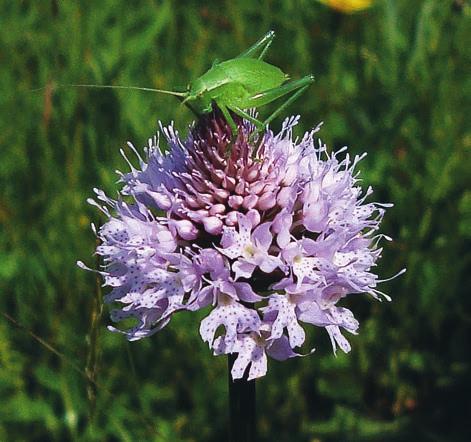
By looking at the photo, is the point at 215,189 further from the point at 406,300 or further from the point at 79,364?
the point at 406,300

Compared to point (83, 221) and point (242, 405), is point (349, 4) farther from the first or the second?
point (242, 405)

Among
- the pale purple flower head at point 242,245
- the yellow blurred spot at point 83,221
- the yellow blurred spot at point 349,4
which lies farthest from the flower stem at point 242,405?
the yellow blurred spot at point 349,4

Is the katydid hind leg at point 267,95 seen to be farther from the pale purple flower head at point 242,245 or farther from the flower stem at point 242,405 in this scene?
the flower stem at point 242,405

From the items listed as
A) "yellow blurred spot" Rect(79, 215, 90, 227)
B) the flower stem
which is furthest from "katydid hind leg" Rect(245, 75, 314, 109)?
"yellow blurred spot" Rect(79, 215, 90, 227)

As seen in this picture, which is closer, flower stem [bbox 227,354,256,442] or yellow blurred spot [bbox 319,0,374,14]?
flower stem [bbox 227,354,256,442]

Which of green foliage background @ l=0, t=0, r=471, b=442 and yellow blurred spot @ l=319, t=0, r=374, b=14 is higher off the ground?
yellow blurred spot @ l=319, t=0, r=374, b=14

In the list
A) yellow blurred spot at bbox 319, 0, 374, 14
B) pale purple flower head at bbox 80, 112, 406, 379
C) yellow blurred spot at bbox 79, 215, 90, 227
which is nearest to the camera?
pale purple flower head at bbox 80, 112, 406, 379

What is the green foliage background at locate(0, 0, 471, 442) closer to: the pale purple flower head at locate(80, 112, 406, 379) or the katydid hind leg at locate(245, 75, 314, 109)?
the pale purple flower head at locate(80, 112, 406, 379)
